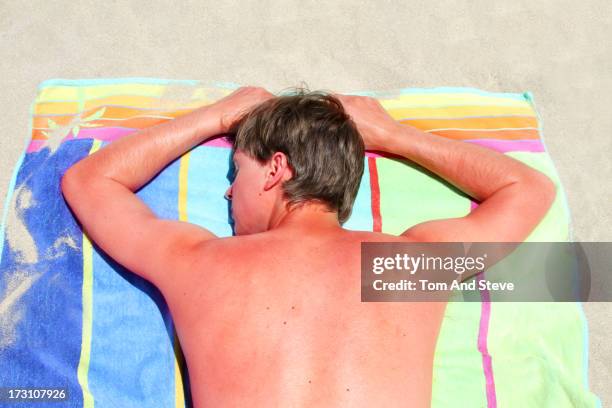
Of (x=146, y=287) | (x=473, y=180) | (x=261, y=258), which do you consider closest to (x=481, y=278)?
(x=473, y=180)

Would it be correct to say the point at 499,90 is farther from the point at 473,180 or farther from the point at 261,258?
the point at 261,258

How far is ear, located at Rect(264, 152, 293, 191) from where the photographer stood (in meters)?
1.92

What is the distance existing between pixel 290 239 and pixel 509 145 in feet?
3.80

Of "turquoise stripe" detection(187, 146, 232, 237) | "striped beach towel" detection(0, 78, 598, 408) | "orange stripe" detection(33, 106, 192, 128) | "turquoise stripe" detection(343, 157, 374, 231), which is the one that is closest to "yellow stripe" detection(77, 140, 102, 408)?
"striped beach towel" detection(0, 78, 598, 408)

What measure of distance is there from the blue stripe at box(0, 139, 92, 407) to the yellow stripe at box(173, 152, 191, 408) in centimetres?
30

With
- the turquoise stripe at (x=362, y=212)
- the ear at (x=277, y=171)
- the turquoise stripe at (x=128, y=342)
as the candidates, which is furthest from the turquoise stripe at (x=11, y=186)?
the turquoise stripe at (x=362, y=212)

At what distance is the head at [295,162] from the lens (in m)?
1.90

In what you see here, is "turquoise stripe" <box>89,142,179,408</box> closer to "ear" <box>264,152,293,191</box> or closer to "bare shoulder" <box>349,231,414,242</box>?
"ear" <box>264,152,293,191</box>

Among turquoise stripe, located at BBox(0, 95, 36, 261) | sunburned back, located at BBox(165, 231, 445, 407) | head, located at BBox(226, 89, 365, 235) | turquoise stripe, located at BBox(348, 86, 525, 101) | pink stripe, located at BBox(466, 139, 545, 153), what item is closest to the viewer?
sunburned back, located at BBox(165, 231, 445, 407)

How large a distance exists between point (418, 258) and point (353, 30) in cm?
145

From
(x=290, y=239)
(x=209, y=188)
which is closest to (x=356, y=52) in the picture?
(x=209, y=188)

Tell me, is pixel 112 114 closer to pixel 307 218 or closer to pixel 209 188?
pixel 209 188

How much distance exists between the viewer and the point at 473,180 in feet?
7.22

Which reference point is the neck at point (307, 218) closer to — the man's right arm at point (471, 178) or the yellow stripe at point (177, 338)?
the man's right arm at point (471, 178)
